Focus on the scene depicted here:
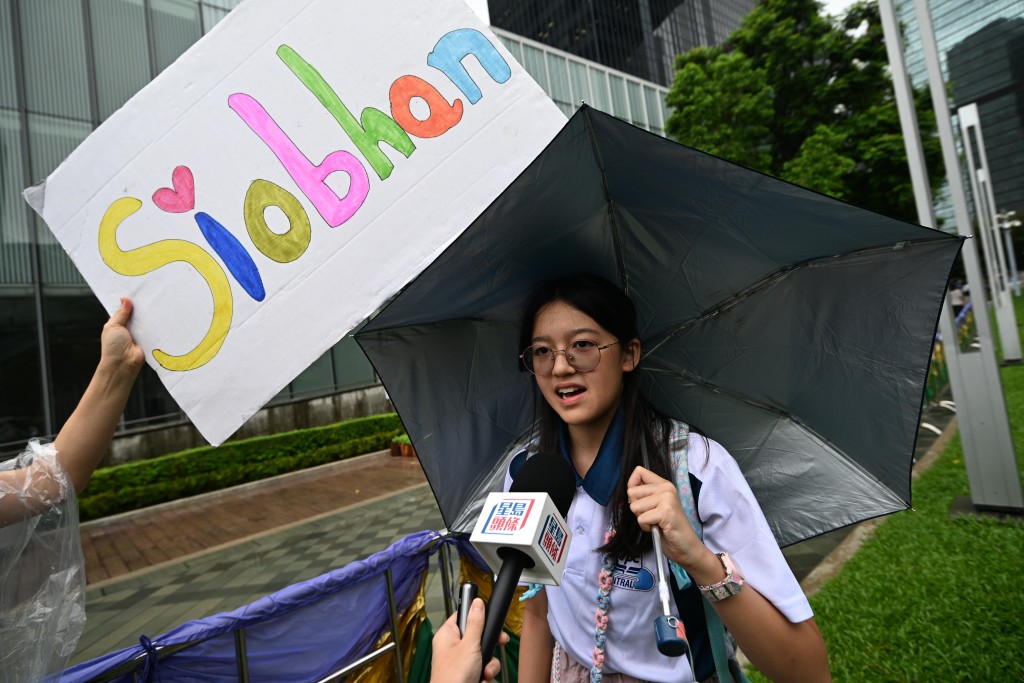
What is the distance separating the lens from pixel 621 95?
24000 mm

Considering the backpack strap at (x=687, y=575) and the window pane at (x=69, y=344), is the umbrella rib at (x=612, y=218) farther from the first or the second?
the window pane at (x=69, y=344)

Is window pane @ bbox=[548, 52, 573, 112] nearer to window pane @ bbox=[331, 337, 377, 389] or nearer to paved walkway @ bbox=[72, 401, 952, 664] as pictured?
window pane @ bbox=[331, 337, 377, 389]

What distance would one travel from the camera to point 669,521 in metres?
1.04

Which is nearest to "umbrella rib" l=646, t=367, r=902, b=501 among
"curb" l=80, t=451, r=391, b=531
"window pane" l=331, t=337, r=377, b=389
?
"curb" l=80, t=451, r=391, b=531

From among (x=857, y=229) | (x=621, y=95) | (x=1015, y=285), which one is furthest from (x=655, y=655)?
(x=1015, y=285)

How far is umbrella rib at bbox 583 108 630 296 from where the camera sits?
1198 millimetres

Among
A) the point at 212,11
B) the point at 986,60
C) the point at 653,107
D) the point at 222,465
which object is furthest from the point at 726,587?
the point at 653,107

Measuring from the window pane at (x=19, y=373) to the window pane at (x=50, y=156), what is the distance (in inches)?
31.6

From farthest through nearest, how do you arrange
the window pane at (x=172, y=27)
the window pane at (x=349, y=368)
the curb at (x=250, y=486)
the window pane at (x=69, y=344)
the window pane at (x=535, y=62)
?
the window pane at (x=535, y=62) < the window pane at (x=349, y=368) < the window pane at (x=172, y=27) < the window pane at (x=69, y=344) < the curb at (x=250, y=486)

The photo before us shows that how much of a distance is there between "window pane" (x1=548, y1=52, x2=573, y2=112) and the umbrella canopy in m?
21.4

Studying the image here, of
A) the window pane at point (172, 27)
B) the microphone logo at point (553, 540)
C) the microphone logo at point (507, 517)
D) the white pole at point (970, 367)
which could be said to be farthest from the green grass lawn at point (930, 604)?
the window pane at point (172, 27)

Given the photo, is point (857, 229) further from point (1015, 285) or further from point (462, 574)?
point (1015, 285)

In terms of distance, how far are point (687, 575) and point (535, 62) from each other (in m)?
22.3

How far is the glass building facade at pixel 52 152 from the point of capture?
11375mm
